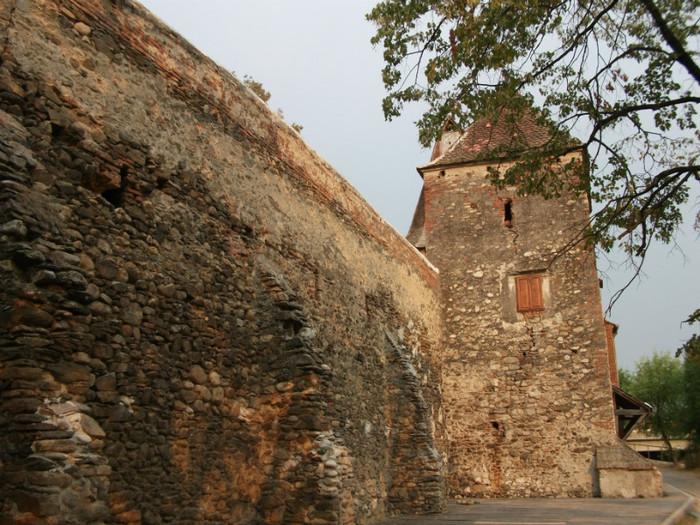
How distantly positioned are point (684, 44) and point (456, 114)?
2.43m

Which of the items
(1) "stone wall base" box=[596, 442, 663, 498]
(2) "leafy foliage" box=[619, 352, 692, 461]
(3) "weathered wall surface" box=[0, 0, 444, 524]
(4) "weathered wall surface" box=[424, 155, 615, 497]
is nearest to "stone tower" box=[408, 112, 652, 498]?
(4) "weathered wall surface" box=[424, 155, 615, 497]

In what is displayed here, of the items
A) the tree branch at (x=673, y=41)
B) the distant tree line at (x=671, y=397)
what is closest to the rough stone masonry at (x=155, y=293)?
the tree branch at (x=673, y=41)

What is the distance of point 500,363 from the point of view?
15266mm

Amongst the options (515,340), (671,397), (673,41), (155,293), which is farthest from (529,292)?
(671,397)

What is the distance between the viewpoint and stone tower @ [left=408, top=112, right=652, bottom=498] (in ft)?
46.8

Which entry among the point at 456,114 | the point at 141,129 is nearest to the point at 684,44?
the point at 456,114

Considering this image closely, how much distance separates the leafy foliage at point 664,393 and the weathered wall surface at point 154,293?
31.3 metres

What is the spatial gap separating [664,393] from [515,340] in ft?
95.4

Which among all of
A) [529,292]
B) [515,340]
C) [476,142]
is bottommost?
[515,340]

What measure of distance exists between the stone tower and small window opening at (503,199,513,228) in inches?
1.0

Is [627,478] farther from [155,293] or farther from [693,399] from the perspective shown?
[693,399]

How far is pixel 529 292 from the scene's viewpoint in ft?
50.8

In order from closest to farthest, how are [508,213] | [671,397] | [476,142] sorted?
1. [508,213]
2. [476,142]
3. [671,397]

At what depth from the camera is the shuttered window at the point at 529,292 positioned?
50.4 ft
